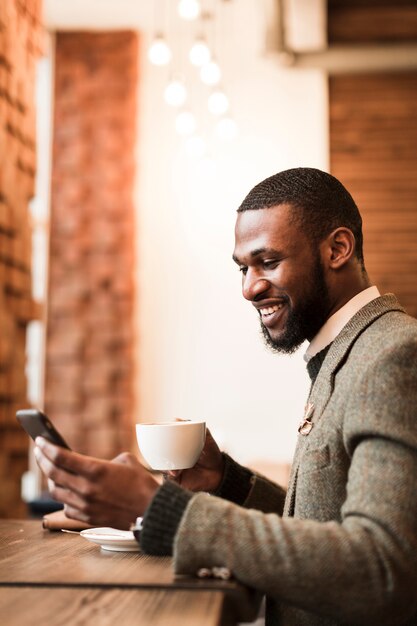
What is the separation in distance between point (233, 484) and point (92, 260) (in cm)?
352

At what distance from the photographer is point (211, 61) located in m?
4.06

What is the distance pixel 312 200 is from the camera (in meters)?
1.45

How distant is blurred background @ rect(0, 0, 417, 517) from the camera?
4832mm

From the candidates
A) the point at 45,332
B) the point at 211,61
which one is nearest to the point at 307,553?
the point at 211,61

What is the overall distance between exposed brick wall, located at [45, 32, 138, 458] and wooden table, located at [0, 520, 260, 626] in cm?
366

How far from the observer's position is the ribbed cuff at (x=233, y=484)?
155 cm

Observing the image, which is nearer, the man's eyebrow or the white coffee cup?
the white coffee cup

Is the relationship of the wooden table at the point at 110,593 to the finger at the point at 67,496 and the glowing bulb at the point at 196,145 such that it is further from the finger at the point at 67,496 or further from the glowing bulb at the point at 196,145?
the glowing bulb at the point at 196,145

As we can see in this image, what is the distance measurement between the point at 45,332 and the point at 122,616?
13.6ft

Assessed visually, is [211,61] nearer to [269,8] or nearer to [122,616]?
[269,8]

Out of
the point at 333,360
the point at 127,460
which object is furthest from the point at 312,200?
the point at 127,460

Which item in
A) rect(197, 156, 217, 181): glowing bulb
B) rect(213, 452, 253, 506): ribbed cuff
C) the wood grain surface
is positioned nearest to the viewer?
the wood grain surface

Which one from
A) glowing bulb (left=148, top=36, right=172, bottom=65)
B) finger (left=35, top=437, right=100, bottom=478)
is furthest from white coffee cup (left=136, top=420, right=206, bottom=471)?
glowing bulb (left=148, top=36, right=172, bottom=65)

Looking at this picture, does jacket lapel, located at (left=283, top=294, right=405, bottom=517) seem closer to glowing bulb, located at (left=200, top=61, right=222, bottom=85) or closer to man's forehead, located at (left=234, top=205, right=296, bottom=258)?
man's forehead, located at (left=234, top=205, right=296, bottom=258)
